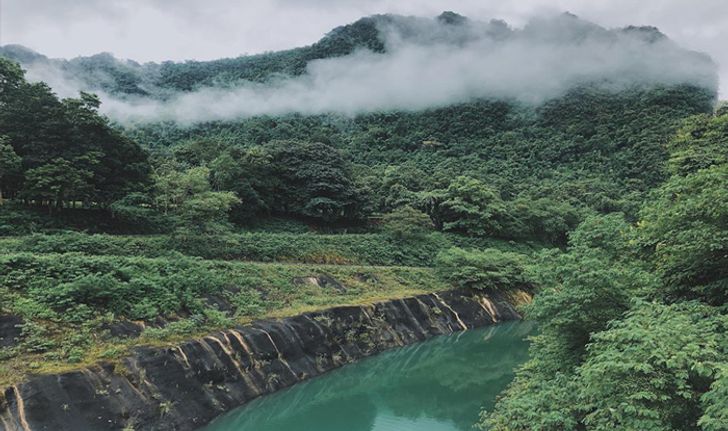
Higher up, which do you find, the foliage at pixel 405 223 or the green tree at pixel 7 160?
the green tree at pixel 7 160

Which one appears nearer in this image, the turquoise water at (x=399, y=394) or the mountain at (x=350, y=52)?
the turquoise water at (x=399, y=394)

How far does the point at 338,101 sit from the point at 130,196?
7075 centimetres

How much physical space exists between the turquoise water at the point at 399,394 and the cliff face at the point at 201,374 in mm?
548

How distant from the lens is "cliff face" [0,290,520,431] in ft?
37.8

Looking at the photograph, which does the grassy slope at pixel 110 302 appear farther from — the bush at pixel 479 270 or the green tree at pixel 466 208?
the green tree at pixel 466 208

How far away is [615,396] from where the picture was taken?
731 cm

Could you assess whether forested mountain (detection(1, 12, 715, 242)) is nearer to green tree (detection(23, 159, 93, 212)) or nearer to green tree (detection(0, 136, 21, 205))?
green tree (detection(23, 159, 93, 212))

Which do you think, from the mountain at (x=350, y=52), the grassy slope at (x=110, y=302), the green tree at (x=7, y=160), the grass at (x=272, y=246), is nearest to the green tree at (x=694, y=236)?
the grassy slope at (x=110, y=302)

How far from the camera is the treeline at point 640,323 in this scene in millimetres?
6852

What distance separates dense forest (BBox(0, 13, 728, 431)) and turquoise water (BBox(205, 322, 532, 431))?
3257 mm

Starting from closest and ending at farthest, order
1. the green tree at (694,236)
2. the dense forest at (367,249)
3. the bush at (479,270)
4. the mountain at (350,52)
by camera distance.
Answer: the dense forest at (367,249), the green tree at (694,236), the bush at (479,270), the mountain at (350,52)

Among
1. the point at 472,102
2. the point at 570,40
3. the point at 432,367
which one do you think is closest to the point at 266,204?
the point at 432,367

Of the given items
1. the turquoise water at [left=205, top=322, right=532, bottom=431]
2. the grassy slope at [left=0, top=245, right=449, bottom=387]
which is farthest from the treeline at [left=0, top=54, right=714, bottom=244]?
the turquoise water at [left=205, top=322, right=532, bottom=431]

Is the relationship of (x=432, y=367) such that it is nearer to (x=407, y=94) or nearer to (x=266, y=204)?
(x=266, y=204)
